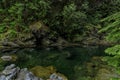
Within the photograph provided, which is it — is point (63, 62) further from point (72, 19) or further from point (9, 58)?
point (72, 19)

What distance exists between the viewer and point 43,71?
2139cm

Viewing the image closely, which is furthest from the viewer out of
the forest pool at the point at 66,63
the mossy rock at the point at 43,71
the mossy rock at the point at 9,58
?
the mossy rock at the point at 9,58

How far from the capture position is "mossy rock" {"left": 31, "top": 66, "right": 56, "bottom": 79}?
20309mm

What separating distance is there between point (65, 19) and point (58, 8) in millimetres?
3058

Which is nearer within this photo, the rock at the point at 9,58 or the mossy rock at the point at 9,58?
the mossy rock at the point at 9,58

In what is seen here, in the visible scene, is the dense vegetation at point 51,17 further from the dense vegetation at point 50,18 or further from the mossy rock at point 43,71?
the mossy rock at point 43,71

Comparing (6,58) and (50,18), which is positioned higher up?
(50,18)

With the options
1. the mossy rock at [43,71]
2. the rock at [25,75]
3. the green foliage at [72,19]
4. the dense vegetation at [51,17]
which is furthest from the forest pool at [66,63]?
the green foliage at [72,19]

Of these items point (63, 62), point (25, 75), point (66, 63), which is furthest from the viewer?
point (63, 62)

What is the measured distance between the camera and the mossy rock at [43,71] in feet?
66.6

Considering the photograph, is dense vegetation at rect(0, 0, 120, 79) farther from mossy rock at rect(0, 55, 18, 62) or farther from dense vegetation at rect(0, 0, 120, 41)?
mossy rock at rect(0, 55, 18, 62)

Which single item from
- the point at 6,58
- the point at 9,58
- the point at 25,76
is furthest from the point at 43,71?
the point at 6,58

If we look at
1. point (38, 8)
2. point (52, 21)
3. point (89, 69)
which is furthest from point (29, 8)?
point (89, 69)

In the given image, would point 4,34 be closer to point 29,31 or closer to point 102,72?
point 29,31
